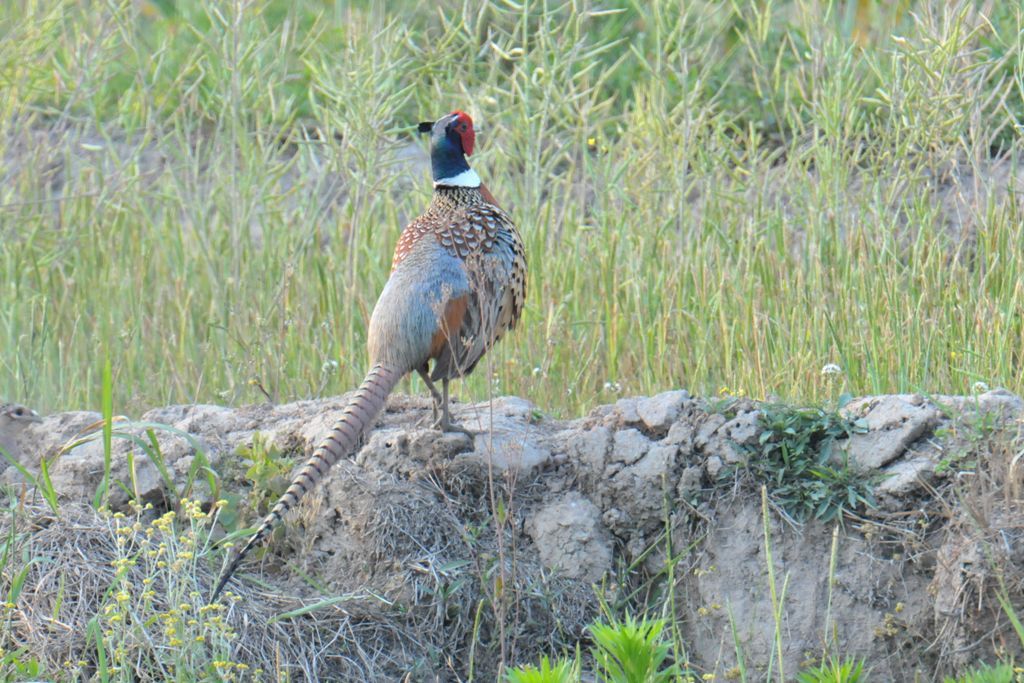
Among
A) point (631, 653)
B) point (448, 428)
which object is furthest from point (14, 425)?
point (631, 653)

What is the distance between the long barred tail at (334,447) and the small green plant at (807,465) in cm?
117

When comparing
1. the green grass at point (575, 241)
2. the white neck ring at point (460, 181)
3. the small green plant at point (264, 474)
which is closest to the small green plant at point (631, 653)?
the small green plant at point (264, 474)

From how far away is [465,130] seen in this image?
5.08 metres

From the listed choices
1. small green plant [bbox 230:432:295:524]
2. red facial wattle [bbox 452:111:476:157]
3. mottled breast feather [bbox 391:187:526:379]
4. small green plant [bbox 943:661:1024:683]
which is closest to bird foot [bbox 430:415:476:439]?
mottled breast feather [bbox 391:187:526:379]

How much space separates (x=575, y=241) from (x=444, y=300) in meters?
2.00

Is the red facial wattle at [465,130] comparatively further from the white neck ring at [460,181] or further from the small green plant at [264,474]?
the small green plant at [264,474]

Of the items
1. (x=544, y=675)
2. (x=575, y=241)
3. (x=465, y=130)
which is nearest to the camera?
(x=544, y=675)

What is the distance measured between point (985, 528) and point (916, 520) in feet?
0.90

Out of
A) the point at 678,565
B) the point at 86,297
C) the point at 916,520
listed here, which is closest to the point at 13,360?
the point at 86,297

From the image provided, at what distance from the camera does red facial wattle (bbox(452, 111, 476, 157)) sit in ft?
16.6

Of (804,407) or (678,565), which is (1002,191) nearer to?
(804,407)

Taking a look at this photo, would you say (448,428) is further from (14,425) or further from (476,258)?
(14,425)

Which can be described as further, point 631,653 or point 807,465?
point 807,465

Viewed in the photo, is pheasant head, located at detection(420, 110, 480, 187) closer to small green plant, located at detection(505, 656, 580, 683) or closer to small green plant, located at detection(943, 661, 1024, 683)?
small green plant, located at detection(505, 656, 580, 683)
